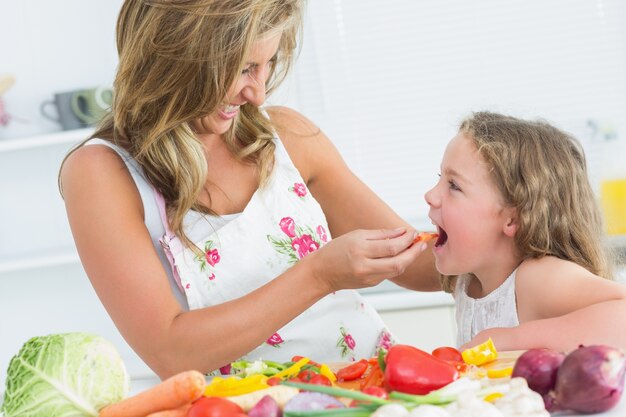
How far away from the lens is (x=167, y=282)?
1.56m

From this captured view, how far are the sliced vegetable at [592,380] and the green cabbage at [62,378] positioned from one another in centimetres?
50

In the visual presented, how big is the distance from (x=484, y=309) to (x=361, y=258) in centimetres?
37

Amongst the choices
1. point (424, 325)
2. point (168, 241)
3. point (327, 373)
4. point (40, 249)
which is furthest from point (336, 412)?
point (40, 249)

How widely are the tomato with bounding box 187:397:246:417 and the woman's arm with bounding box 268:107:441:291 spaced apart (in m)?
0.97

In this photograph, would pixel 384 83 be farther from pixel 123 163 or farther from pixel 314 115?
pixel 123 163

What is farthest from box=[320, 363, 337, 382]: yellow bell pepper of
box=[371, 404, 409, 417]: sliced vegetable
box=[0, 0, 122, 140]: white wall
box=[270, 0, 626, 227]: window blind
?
box=[0, 0, 122, 140]: white wall

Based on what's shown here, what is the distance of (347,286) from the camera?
153 centimetres

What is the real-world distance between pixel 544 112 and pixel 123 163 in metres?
2.11

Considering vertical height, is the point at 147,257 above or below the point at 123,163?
below

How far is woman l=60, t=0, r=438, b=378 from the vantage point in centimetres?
150

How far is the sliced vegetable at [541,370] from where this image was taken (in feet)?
3.25

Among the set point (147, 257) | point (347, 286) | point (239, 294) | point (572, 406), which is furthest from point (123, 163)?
point (572, 406)

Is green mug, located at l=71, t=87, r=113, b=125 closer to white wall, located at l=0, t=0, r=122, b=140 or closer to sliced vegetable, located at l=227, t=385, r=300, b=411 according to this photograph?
white wall, located at l=0, t=0, r=122, b=140

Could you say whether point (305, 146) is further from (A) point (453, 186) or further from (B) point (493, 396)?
(B) point (493, 396)
